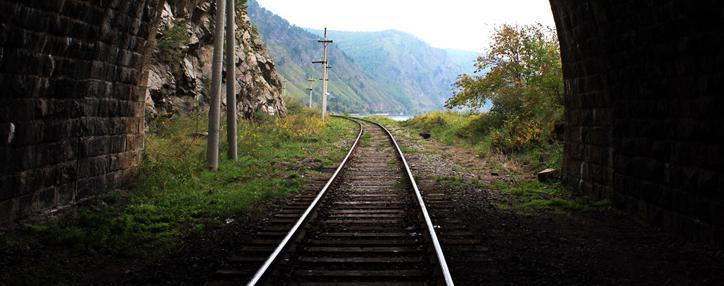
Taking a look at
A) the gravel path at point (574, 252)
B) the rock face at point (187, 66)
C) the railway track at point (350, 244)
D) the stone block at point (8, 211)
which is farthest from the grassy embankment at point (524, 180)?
the rock face at point (187, 66)

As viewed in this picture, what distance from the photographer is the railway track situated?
509 centimetres

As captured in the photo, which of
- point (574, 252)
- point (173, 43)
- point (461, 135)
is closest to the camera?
point (574, 252)

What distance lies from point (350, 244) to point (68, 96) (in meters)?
4.74

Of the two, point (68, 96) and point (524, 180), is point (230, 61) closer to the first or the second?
point (68, 96)

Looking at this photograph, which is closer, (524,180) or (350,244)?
(350,244)

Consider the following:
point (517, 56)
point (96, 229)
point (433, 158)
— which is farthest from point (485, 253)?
point (517, 56)

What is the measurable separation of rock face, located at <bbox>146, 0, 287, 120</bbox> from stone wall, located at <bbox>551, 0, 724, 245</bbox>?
10.9 meters

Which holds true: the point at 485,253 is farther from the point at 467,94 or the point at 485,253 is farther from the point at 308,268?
the point at 467,94

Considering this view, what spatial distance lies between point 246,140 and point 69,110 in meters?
9.29

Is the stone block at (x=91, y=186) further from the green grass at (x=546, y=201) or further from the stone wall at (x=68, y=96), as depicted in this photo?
the green grass at (x=546, y=201)

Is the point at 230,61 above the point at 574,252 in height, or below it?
above

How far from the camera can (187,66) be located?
1794 centimetres

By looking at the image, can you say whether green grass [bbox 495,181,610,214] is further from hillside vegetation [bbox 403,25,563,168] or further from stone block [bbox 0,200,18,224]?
stone block [bbox 0,200,18,224]

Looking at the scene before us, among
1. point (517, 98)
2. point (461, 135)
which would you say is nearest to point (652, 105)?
point (517, 98)
